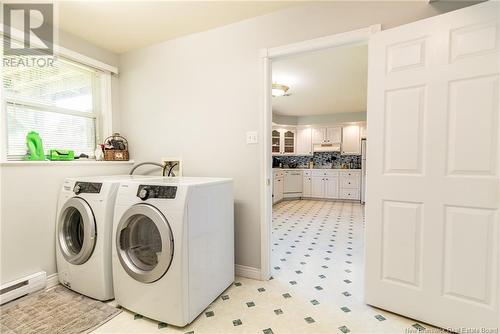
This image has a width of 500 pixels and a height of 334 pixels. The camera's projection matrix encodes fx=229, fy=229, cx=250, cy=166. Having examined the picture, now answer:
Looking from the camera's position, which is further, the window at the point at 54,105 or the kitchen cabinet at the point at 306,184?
the kitchen cabinet at the point at 306,184

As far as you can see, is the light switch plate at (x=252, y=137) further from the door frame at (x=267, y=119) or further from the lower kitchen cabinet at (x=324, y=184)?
the lower kitchen cabinet at (x=324, y=184)

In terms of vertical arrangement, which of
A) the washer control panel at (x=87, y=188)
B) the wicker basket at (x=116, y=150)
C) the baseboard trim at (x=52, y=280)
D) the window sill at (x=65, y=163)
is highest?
the wicker basket at (x=116, y=150)

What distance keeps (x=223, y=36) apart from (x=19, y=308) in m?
2.73

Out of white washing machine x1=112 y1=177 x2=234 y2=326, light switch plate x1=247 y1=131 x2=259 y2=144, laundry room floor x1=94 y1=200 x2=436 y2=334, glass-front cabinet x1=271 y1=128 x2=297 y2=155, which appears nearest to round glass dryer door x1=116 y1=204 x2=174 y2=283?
white washing machine x1=112 y1=177 x2=234 y2=326

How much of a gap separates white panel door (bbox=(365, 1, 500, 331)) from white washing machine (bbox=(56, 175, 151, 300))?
6.41 ft

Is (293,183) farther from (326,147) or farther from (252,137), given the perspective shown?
(252,137)

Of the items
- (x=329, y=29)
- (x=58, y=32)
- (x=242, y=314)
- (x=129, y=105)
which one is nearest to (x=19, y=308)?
(x=242, y=314)

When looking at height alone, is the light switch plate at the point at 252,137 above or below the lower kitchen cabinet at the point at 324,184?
above

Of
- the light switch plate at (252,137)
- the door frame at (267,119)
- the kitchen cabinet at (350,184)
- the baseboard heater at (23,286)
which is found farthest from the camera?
the kitchen cabinet at (350,184)

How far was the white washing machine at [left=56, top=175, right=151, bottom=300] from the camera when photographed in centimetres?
173

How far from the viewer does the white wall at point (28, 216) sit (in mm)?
1770

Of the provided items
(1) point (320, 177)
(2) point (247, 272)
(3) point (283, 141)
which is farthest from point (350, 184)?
(2) point (247, 272)

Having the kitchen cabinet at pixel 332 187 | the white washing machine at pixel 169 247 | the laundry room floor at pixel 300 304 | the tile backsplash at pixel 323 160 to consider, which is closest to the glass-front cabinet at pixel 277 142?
the tile backsplash at pixel 323 160

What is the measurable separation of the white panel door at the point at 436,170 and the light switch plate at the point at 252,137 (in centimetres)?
91
